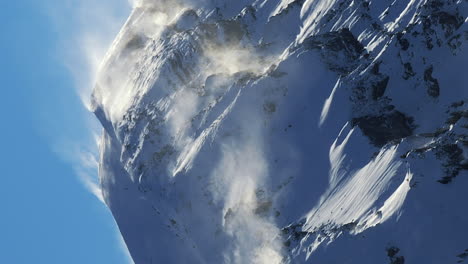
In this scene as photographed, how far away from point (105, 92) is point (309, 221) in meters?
62.6

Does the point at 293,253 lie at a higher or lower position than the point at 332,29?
lower

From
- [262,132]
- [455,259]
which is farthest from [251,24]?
[455,259]

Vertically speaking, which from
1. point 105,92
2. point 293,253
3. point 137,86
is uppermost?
point 105,92

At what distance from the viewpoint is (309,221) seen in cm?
7631

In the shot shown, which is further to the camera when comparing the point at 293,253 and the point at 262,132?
the point at 262,132

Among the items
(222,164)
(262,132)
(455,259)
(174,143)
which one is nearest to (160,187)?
(174,143)

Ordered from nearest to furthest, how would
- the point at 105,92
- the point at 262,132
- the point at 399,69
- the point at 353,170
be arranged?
1. the point at 353,170
2. the point at 399,69
3. the point at 262,132
4. the point at 105,92

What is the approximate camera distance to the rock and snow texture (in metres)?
65.8

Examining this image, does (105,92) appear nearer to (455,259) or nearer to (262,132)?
(262,132)

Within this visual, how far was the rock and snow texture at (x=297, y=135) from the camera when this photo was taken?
6575 cm

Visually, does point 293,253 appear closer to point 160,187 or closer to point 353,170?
point 353,170

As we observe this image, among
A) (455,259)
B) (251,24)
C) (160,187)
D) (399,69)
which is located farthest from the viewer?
(251,24)

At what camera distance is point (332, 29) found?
3696 inches

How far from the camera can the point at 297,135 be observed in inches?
3354
